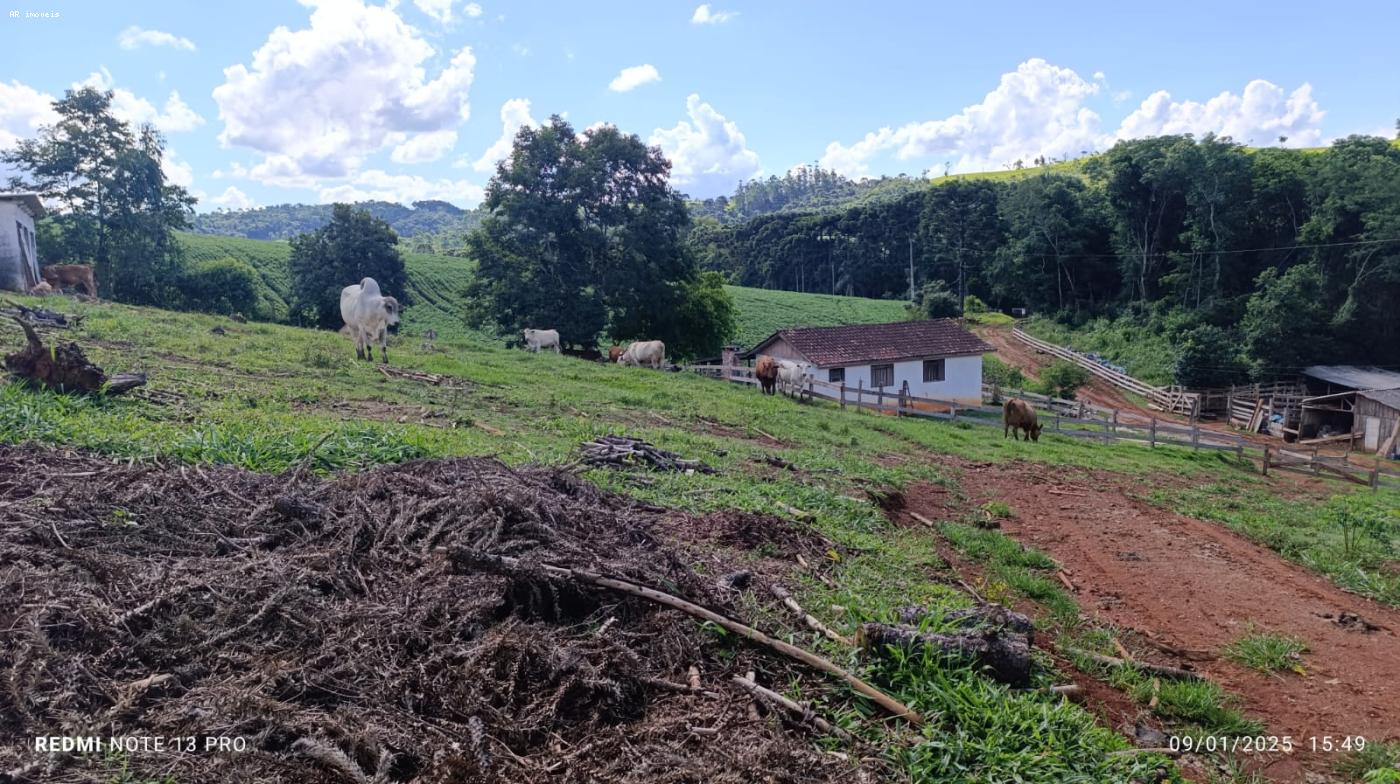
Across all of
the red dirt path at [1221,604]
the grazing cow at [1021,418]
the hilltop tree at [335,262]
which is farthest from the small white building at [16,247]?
the grazing cow at [1021,418]

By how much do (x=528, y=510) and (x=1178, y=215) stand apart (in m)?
55.9

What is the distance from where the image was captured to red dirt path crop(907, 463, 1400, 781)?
578cm

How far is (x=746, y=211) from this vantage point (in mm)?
151125

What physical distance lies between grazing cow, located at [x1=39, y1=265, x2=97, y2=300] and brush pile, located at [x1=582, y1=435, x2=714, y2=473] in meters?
23.4

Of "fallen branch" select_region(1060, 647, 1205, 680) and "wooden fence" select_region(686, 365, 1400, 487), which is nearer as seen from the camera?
"fallen branch" select_region(1060, 647, 1205, 680)

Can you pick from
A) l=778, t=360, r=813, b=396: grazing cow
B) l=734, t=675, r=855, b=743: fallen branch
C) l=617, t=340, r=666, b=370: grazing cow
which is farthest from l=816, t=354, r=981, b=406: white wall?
l=734, t=675, r=855, b=743: fallen branch

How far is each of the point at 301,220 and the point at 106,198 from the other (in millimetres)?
144109

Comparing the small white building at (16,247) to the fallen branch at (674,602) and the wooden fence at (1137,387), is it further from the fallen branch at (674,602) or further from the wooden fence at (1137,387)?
the wooden fence at (1137,387)

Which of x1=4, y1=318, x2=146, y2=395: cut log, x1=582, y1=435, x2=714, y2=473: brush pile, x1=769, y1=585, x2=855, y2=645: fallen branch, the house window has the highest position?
x1=4, y1=318, x2=146, y2=395: cut log

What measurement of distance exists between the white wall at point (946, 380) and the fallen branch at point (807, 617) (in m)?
25.3

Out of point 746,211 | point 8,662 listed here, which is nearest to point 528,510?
point 8,662

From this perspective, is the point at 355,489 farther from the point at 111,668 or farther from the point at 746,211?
the point at 746,211

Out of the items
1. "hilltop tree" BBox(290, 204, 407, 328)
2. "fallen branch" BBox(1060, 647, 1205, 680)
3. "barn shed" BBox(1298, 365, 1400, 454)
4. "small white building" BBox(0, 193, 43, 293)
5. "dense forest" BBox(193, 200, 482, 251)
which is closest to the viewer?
"fallen branch" BBox(1060, 647, 1205, 680)

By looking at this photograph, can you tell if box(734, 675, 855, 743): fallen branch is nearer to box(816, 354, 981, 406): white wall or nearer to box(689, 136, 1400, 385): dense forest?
box(816, 354, 981, 406): white wall
